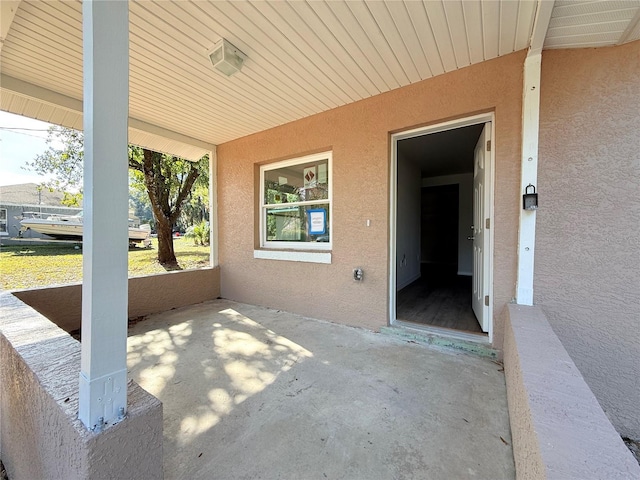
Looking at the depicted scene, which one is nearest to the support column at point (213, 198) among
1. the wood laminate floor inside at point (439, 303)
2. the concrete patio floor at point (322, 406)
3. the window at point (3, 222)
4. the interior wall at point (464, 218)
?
the concrete patio floor at point (322, 406)

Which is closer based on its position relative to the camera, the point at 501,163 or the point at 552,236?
the point at 552,236

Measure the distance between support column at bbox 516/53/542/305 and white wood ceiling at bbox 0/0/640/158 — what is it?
229 millimetres

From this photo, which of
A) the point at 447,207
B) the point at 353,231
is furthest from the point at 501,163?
the point at 447,207

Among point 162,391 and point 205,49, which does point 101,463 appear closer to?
point 162,391

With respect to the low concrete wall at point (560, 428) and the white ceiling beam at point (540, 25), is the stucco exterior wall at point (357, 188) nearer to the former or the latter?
the white ceiling beam at point (540, 25)

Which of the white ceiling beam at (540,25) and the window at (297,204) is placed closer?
the white ceiling beam at (540,25)

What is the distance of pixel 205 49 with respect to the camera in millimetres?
2145

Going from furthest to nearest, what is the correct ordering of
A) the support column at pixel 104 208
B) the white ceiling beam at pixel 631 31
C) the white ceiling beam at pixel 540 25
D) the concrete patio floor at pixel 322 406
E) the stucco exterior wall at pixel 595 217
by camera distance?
the stucco exterior wall at pixel 595 217
the white ceiling beam at pixel 631 31
the white ceiling beam at pixel 540 25
the concrete patio floor at pixel 322 406
the support column at pixel 104 208

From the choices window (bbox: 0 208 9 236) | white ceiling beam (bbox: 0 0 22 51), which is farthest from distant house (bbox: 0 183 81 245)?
white ceiling beam (bbox: 0 0 22 51)

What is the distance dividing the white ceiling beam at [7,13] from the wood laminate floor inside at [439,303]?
4071 millimetres

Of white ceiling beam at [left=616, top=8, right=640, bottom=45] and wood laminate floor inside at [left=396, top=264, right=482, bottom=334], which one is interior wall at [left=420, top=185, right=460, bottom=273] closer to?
wood laminate floor inside at [left=396, top=264, right=482, bottom=334]

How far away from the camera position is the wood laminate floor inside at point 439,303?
3.02 metres

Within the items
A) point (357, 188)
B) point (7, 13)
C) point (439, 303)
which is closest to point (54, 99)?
point (7, 13)

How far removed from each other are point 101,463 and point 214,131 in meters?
3.97
